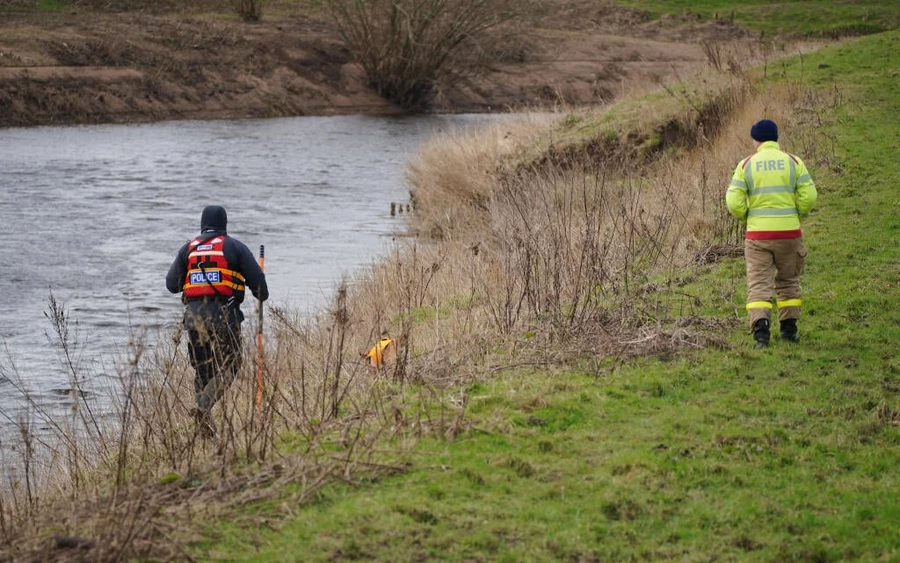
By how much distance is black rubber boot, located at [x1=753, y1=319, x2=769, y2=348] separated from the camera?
9.63 meters

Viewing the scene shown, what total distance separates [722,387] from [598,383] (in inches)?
36.0

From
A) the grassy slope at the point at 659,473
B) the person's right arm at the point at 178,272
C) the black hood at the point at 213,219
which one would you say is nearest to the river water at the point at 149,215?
the person's right arm at the point at 178,272

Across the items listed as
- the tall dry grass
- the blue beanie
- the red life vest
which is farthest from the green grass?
the red life vest

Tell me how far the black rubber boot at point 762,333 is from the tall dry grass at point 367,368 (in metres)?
0.30

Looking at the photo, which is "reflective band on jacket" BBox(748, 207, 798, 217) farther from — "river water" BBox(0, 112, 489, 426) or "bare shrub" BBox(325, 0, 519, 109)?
"bare shrub" BBox(325, 0, 519, 109)

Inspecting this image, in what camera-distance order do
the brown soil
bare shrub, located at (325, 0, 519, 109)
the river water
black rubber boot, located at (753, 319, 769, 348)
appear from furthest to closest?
bare shrub, located at (325, 0, 519, 109) → the brown soil → the river water → black rubber boot, located at (753, 319, 769, 348)

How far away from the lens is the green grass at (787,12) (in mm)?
64562

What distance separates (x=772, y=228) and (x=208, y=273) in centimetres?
469

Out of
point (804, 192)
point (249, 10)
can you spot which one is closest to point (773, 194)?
point (804, 192)

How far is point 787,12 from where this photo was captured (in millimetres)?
71062

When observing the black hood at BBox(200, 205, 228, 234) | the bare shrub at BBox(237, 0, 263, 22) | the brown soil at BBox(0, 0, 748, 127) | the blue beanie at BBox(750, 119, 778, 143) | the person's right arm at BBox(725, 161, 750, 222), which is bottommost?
the black hood at BBox(200, 205, 228, 234)

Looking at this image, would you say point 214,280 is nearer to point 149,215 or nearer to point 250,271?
point 250,271

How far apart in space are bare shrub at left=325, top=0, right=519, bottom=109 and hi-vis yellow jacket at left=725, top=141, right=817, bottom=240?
35.9 metres

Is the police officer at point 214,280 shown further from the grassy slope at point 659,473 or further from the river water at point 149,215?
the grassy slope at point 659,473
